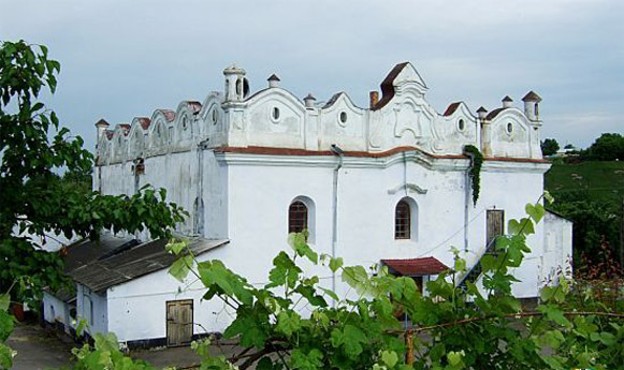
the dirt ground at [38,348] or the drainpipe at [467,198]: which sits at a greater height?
the drainpipe at [467,198]

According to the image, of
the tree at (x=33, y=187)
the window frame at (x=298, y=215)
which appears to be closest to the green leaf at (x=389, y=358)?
the tree at (x=33, y=187)

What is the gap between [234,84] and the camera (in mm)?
18422

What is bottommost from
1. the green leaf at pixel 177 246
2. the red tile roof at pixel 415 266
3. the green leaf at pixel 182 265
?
the red tile roof at pixel 415 266

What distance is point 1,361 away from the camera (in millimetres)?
2826

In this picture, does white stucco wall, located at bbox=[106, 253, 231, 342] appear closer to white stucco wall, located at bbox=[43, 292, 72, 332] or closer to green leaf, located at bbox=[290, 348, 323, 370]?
white stucco wall, located at bbox=[43, 292, 72, 332]

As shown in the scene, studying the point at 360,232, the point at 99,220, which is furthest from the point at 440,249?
the point at 99,220

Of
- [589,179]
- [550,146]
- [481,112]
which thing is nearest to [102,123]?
[481,112]

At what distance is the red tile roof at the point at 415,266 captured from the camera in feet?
65.5

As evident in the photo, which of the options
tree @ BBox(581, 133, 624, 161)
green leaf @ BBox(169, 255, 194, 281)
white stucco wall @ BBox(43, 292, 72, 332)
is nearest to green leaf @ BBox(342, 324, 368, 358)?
green leaf @ BBox(169, 255, 194, 281)

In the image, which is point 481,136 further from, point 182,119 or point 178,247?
point 178,247

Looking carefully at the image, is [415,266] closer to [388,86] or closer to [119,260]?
[388,86]

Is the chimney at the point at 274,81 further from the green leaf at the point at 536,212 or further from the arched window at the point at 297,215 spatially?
the green leaf at the point at 536,212

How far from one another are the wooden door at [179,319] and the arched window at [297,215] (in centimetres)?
342

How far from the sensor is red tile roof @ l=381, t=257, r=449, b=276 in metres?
20.0
